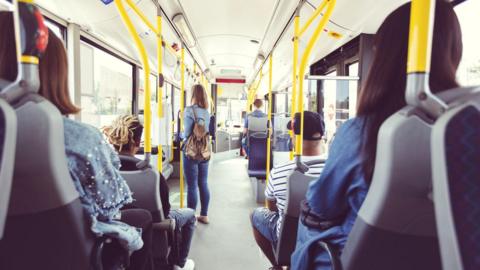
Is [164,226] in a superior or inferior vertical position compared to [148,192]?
inferior

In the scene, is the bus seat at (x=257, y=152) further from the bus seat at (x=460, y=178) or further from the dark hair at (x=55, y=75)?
the bus seat at (x=460, y=178)

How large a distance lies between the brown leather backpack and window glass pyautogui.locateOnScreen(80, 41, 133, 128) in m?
1.10

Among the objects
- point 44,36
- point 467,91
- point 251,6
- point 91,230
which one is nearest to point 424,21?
point 467,91

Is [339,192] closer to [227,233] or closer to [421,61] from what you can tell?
[421,61]

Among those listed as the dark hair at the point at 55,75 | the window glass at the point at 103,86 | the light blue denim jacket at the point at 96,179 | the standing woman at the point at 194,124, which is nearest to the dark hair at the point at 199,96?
the standing woman at the point at 194,124

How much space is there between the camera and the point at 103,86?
12.3 ft

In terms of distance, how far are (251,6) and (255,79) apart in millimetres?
4720

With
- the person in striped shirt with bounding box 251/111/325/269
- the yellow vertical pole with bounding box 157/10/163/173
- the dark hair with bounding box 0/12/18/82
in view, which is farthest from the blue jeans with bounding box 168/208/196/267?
the dark hair with bounding box 0/12/18/82

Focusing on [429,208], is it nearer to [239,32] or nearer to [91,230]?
[91,230]

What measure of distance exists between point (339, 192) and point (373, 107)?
12.0 inches

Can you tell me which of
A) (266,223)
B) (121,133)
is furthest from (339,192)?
(121,133)

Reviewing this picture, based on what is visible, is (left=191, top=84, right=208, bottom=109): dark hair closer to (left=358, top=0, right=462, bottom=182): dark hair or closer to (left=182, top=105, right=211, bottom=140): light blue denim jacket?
(left=182, top=105, right=211, bottom=140): light blue denim jacket

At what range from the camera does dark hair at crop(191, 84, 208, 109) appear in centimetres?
338

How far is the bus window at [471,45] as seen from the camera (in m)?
2.06
